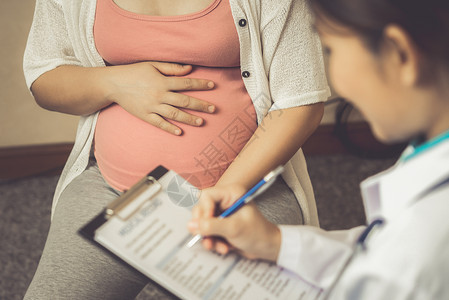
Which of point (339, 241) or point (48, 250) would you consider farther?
point (48, 250)

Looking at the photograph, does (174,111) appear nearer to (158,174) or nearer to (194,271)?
(158,174)

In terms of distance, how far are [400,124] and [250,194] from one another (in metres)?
0.21

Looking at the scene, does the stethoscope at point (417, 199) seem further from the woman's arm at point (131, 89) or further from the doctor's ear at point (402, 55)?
the woman's arm at point (131, 89)

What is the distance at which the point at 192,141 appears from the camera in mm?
795

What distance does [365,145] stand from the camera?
1782 millimetres

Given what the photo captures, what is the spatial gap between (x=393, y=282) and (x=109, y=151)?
591 mm

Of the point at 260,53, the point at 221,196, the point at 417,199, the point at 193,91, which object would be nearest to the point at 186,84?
the point at 193,91

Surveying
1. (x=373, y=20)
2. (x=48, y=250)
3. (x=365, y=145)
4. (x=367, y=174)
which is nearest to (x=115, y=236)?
(x=48, y=250)

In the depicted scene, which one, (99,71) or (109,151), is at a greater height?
(99,71)

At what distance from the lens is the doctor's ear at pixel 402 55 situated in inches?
16.3

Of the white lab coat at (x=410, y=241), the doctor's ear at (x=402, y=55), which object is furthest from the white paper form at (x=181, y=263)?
the doctor's ear at (x=402, y=55)

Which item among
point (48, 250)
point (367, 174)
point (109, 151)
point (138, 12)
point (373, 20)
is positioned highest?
point (373, 20)

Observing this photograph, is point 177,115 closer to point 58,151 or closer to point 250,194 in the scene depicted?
point 250,194

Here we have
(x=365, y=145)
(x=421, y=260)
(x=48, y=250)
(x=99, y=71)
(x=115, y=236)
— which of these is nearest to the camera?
(x=421, y=260)
